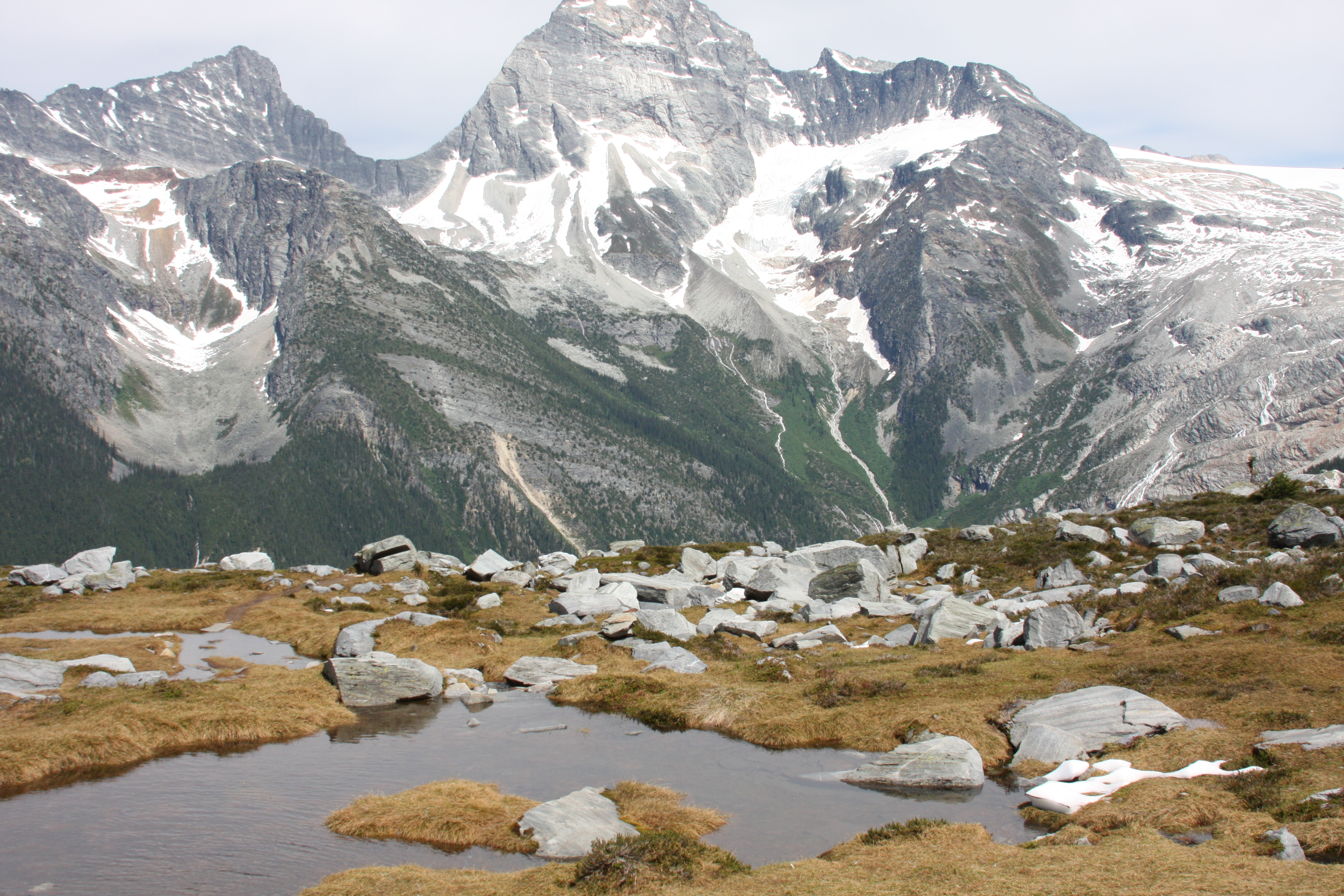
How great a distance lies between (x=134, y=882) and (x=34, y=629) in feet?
141

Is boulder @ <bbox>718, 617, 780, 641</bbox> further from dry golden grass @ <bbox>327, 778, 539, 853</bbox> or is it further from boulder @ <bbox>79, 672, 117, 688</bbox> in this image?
boulder @ <bbox>79, 672, 117, 688</bbox>

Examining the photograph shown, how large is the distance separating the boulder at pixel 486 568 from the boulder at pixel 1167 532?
50.7 meters

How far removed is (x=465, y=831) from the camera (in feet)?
72.3

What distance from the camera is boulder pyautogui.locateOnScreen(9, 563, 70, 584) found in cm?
6694

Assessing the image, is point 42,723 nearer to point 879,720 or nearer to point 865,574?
point 879,720

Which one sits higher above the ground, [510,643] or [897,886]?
[897,886]

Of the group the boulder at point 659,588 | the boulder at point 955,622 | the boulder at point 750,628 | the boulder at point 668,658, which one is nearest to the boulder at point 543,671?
the boulder at point 668,658

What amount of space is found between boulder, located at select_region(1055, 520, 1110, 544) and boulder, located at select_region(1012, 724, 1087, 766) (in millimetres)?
40780

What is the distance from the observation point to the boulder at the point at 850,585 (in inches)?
2211

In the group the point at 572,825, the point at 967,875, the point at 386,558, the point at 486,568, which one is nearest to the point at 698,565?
the point at 486,568

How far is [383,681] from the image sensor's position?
3634 centimetres

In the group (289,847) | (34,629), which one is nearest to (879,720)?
(289,847)

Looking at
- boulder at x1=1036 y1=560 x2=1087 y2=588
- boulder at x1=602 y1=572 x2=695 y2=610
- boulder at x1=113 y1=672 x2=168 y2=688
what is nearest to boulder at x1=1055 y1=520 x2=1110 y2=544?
boulder at x1=1036 y1=560 x2=1087 y2=588

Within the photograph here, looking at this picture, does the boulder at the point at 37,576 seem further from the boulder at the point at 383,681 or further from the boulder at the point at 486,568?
the boulder at the point at 383,681
